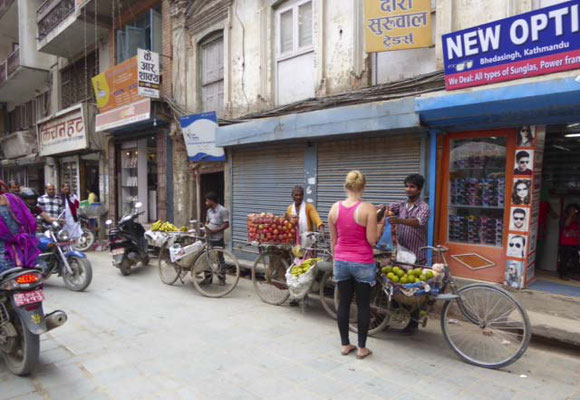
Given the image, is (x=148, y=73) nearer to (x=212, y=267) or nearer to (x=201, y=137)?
(x=201, y=137)

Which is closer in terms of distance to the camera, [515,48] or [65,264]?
[515,48]

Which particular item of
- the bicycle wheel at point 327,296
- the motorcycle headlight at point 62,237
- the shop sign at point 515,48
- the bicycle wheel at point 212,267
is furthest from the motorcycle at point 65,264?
the shop sign at point 515,48

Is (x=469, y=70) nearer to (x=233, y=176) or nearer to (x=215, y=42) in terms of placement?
(x=233, y=176)

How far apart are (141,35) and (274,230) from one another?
31.0 feet

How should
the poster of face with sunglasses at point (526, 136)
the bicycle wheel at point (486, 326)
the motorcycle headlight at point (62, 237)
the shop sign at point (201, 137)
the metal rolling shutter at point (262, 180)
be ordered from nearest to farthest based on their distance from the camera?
the bicycle wheel at point (486, 326), the poster of face with sunglasses at point (526, 136), the motorcycle headlight at point (62, 237), the metal rolling shutter at point (262, 180), the shop sign at point (201, 137)

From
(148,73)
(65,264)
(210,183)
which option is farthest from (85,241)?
(65,264)

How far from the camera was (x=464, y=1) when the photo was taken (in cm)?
545

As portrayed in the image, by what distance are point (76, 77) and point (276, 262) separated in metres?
14.5

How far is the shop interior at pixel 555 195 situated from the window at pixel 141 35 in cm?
1013

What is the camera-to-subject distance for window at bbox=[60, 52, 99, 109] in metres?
14.8

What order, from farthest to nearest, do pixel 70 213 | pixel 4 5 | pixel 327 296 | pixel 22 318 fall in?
pixel 4 5, pixel 70 213, pixel 327 296, pixel 22 318

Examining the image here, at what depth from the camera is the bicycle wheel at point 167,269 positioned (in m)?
6.95

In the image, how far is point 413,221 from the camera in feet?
14.5

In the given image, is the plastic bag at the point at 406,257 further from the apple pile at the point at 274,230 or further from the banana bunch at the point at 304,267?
the apple pile at the point at 274,230
